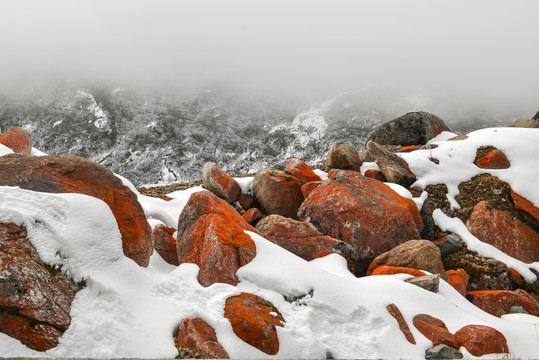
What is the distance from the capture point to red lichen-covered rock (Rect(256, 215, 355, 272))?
11773 mm

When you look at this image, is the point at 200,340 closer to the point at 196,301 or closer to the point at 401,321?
the point at 196,301

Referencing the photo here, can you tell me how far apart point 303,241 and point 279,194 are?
574 cm

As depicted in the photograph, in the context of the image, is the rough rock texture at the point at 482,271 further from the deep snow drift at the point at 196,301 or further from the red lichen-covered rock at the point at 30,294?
the red lichen-covered rock at the point at 30,294

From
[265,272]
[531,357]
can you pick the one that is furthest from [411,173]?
[265,272]

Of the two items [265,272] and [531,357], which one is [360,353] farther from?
[531,357]

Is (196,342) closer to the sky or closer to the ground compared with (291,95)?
closer to the sky

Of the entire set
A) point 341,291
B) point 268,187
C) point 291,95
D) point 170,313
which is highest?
point 170,313

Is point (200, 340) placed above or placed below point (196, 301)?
above

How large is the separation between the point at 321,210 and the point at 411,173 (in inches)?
307

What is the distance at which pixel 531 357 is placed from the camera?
→ 800 cm

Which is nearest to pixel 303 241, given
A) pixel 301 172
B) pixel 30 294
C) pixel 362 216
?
pixel 362 216

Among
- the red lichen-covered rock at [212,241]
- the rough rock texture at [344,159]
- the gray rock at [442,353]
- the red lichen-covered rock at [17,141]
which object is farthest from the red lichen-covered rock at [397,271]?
the red lichen-covered rock at [17,141]

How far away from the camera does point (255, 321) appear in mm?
7059

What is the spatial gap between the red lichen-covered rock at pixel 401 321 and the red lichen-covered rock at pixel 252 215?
8.99 meters
